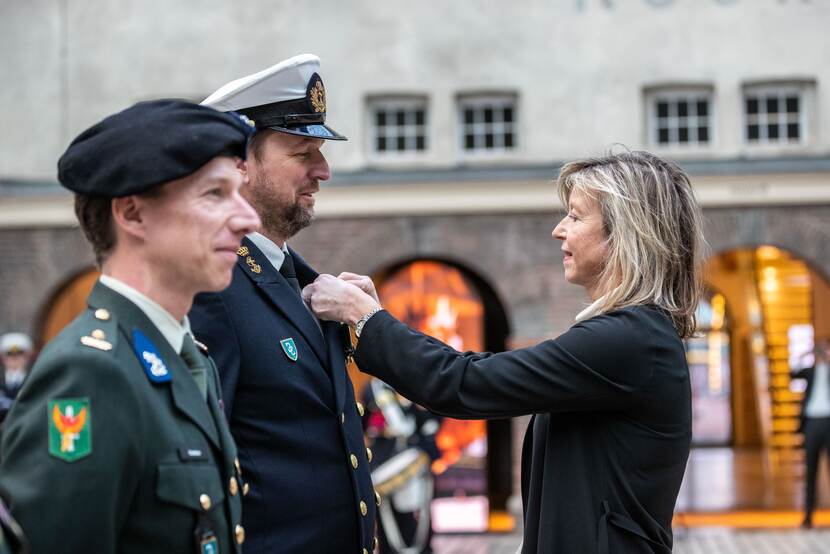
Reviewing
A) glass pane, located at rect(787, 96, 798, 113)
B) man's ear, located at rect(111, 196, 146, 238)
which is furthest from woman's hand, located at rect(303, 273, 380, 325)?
glass pane, located at rect(787, 96, 798, 113)

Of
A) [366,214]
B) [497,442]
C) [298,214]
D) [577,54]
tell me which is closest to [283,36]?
[366,214]

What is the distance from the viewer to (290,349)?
121 inches

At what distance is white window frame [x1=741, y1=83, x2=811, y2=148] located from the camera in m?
16.1

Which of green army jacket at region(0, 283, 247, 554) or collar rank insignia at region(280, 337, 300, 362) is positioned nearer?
green army jacket at region(0, 283, 247, 554)

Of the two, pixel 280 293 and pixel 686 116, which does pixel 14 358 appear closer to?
pixel 686 116

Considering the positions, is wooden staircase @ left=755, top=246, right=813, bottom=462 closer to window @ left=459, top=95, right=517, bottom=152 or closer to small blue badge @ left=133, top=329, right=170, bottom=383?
window @ left=459, top=95, right=517, bottom=152

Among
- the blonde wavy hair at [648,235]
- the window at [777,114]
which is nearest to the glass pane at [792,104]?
the window at [777,114]

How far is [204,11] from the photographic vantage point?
1662 cm

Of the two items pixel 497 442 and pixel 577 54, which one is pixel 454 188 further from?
pixel 497 442

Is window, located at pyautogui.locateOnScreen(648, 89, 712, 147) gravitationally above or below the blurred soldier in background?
above

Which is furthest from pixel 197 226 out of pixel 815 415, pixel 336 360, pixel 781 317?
pixel 781 317

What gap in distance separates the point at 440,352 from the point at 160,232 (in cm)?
129

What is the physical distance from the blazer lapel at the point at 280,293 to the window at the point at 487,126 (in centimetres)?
1339

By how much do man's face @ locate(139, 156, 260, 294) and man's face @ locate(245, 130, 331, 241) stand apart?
1052mm
